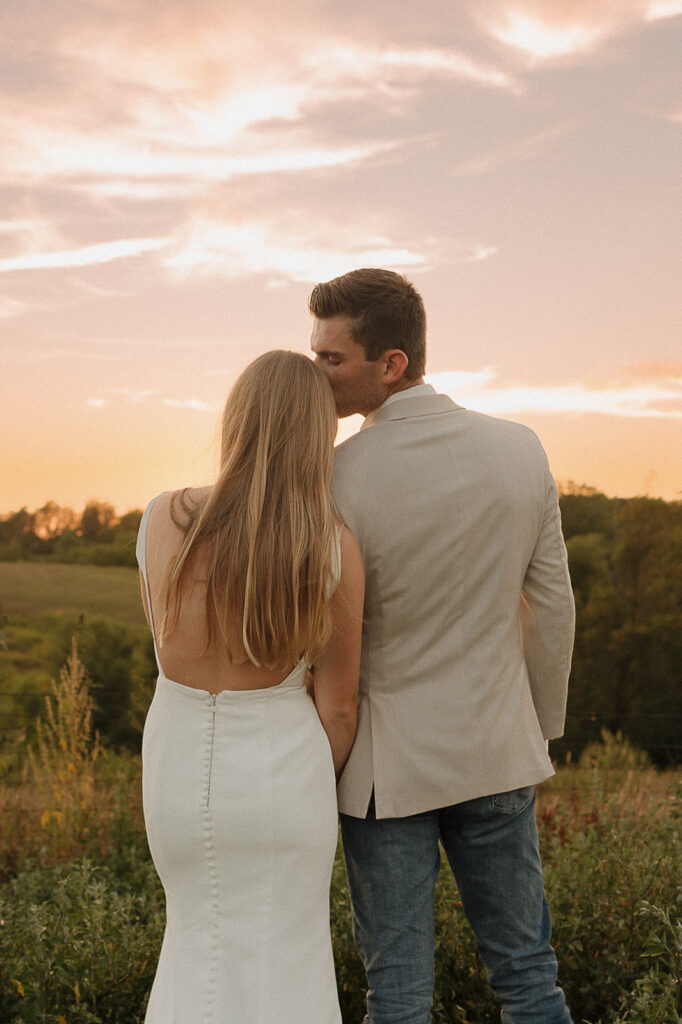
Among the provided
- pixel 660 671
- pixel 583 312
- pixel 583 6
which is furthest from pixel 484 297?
pixel 660 671

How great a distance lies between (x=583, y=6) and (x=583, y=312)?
1898mm

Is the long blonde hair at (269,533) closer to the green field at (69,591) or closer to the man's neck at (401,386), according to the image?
the man's neck at (401,386)

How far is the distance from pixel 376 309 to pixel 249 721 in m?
0.93

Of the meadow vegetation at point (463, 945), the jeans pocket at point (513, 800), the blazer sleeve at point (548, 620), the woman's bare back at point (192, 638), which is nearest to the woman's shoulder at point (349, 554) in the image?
the woman's bare back at point (192, 638)

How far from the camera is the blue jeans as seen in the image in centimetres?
192

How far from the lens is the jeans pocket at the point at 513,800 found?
1961 mm

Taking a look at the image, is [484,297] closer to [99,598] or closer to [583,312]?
[583,312]

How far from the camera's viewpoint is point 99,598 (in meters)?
7.97

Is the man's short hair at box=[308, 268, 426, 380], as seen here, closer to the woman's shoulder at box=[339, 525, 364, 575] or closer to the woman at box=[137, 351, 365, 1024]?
the woman at box=[137, 351, 365, 1024]

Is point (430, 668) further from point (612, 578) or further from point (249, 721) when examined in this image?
point (612, 578)

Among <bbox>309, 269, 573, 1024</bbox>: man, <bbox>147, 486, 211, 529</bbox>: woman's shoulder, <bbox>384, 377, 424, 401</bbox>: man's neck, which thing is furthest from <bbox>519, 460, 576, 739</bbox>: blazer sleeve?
<bbox>147, 486, 211, 529</bbox>: woman's shoulder

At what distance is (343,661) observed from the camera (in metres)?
1.84

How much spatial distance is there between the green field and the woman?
6045mm

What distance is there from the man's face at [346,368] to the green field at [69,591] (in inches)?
235
